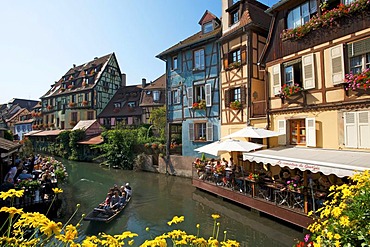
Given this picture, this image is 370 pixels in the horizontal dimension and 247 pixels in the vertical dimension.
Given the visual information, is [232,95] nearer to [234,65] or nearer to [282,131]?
[234,65]

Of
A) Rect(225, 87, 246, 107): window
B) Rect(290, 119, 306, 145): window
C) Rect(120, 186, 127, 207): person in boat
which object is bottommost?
→ Rect(120, 186, 127, 207): person in boat

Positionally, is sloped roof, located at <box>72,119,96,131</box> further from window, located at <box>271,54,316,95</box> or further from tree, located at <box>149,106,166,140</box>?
window, located at <box>271,54,316,95</box>

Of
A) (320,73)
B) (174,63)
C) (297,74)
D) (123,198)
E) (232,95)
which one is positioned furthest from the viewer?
(174,63)

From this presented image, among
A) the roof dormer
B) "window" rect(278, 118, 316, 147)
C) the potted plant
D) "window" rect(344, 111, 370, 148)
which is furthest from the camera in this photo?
the roof dormer

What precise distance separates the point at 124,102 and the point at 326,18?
31.1m

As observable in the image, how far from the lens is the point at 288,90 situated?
38.9 feet

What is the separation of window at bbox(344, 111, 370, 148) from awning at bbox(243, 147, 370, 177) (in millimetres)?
452

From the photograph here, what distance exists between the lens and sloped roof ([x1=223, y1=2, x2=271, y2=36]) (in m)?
15.8

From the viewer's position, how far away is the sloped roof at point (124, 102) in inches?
1375

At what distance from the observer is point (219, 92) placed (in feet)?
61.3

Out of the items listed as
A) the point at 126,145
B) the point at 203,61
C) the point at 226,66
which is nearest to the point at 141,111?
the point at 126,145

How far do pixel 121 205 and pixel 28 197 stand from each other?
13.4ft

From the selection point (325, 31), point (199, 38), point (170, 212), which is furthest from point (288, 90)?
point (199, 38)

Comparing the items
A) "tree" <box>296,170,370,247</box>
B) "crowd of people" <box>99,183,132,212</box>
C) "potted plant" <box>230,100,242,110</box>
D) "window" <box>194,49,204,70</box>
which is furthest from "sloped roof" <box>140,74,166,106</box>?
"tree" <box>296,170,370,247</box>
